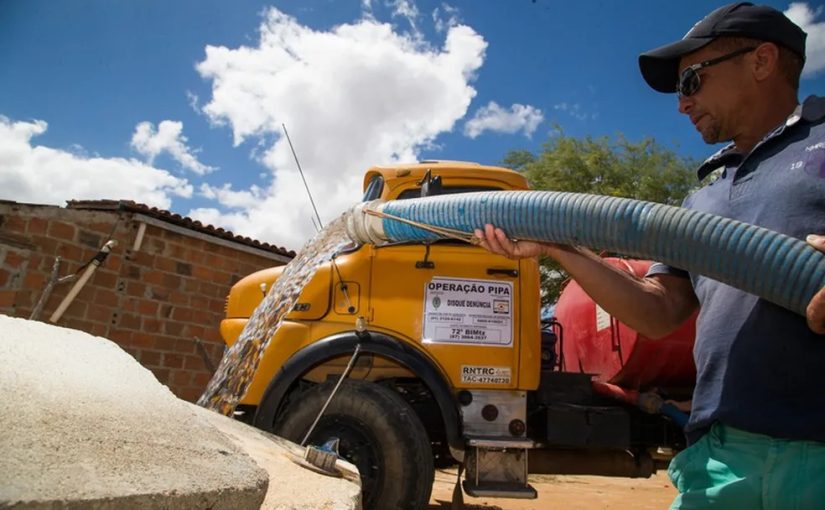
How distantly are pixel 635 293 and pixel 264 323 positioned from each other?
9.46ft

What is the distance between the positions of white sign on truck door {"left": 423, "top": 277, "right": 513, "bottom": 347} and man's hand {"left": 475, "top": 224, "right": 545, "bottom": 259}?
198 cm

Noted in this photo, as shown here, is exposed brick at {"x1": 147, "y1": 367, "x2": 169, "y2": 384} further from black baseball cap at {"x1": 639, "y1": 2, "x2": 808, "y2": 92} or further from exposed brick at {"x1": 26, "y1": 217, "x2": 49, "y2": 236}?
black baseball cap at {"x1": 639, "y1": 2, "x2": 808, "y2": 92}

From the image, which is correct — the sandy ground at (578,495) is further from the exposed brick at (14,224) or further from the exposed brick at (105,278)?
the exposed brick at (14,224)

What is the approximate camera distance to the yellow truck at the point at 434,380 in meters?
3.64

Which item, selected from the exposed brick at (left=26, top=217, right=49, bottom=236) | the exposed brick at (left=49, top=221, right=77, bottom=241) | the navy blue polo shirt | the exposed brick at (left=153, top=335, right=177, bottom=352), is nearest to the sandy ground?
the exposed brick at (left=153, top=335, right=177, bottom=352)

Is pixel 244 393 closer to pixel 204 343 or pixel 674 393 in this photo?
pixel 674 393

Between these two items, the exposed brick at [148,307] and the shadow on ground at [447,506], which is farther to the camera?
the exposed brick at [148,307]

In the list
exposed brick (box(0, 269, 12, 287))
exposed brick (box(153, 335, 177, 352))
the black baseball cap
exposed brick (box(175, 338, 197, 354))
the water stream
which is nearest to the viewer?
the black baseball cap

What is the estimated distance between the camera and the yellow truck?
3637mm

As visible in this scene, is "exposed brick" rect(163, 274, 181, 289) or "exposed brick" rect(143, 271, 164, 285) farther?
"exposed brick" rect(163, 274, 181, 289)

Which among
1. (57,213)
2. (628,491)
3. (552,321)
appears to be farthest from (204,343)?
(628,491)

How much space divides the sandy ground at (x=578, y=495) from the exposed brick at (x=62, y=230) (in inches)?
224

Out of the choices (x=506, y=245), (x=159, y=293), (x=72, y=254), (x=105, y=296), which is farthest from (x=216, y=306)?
(x=506, y=245)

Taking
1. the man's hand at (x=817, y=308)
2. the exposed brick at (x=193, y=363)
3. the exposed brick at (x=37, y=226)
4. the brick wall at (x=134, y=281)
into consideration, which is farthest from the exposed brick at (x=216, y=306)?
the man's hand at (x=817, y=308)
